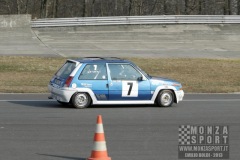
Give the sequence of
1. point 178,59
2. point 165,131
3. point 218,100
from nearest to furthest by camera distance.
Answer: point 165,131 < point 218,100 < point 178,59

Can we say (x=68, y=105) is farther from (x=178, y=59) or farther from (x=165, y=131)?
(x=178, y=59)

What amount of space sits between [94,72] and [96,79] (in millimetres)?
211

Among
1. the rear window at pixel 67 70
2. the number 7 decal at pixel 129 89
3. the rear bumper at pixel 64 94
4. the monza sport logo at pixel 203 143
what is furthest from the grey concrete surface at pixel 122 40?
the monza sport logo at pixel 203 143

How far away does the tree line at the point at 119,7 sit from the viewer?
6894cm

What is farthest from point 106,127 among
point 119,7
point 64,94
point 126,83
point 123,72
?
point 119,7

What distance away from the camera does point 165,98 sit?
55.9ft

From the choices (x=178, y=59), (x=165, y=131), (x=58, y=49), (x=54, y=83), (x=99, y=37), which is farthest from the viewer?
(x=99, y=37)

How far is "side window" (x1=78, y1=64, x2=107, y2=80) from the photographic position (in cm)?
1662

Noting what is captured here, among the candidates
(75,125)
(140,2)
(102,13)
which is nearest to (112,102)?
(75,125)

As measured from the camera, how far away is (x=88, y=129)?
12.8 meters

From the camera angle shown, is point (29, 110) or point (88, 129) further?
point (29, 110)

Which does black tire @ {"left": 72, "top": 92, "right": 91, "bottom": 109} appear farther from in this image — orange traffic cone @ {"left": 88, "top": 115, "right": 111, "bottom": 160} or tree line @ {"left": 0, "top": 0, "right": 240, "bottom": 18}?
tree line @ {"left": 0, "top": 0, "right": 240, "bottom": 18}

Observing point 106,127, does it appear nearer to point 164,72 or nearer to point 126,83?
point 126,83

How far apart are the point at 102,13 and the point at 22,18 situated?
1373 inches
